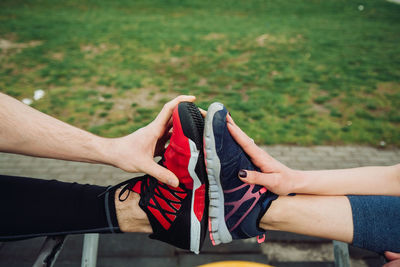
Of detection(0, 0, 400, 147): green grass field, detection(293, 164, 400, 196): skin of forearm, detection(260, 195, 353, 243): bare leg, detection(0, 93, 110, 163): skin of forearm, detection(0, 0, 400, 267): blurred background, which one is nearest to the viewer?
detection(0, 93, 110, 163): skin of forearm

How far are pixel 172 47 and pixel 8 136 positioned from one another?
7.01 meters

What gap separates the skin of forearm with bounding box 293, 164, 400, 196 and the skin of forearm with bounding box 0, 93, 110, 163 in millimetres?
1129

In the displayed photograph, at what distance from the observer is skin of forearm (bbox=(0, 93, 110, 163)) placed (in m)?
1.42

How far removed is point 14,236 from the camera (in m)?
1.48

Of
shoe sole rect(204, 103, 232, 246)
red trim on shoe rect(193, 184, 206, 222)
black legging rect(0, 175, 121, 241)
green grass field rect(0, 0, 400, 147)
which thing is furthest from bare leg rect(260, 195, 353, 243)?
green grass field rect(0, 0, 400, 147)

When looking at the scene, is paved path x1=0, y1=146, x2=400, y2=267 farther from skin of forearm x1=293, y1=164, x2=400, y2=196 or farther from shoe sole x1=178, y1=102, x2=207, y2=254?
skin of forearm x1=293, y1=164, x2=400, y2=196

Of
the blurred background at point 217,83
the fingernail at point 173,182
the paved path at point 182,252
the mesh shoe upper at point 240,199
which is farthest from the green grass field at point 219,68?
the fingernail at point 173,182

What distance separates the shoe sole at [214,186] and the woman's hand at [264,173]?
0.41 feet

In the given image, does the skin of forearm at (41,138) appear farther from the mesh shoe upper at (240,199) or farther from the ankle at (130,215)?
the mesh shoe upper at (240,199)

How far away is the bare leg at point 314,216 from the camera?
1.52 metres

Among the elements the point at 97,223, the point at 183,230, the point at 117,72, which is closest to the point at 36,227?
the point at 97,223

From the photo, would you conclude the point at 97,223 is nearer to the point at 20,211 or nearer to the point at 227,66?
the point at 20,211

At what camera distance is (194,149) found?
4.83ft

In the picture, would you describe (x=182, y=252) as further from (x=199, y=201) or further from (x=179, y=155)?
(x=179, y=155)
